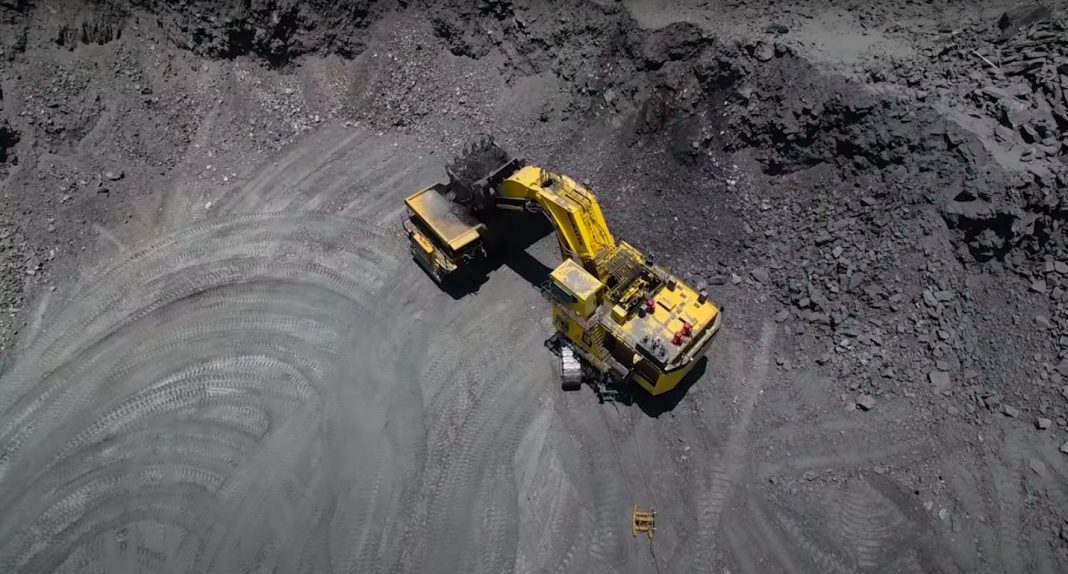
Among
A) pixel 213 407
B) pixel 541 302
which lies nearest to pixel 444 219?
pixel 541 302

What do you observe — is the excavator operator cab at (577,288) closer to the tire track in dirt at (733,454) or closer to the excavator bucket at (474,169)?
the excavator bucket at (474,169)

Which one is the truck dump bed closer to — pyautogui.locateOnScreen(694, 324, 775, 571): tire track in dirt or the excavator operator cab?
the excavator operator cab

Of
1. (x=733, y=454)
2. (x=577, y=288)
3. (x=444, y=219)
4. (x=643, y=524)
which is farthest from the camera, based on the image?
(x=444, y=219)

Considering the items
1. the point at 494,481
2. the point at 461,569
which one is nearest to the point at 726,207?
the point at 494,481

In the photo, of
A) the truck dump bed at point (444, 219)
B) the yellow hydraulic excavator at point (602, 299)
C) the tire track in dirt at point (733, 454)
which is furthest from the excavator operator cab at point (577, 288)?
the tire track in dirt at point (733, 454)

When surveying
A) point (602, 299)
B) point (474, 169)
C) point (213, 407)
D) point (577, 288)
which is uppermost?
point (474, 169)

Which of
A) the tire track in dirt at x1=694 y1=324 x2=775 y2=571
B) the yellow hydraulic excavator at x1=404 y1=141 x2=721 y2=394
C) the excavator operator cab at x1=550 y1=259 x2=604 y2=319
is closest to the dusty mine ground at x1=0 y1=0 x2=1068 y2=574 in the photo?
the tire track in dirt at x1=694 y1=324 x2=775 y2=571

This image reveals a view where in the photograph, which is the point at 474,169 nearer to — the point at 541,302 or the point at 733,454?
the point at 541,302
